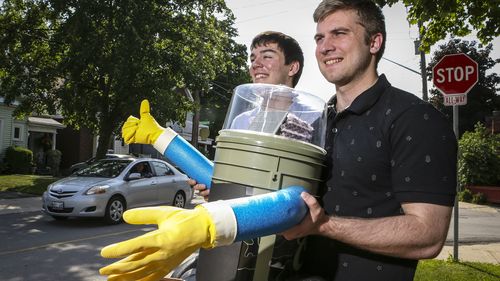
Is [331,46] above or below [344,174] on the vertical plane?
above

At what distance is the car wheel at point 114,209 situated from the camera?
33.5 ft

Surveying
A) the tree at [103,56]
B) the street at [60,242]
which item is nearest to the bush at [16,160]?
the tree at [103,56]

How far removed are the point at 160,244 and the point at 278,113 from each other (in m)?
0.98

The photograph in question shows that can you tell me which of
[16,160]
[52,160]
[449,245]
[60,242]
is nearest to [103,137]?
[16,160]

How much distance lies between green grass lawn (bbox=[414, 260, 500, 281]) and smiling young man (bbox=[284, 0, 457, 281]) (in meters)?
4.49

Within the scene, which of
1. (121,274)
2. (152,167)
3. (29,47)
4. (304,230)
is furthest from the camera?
(29,47)

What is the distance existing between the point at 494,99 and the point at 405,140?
147ft

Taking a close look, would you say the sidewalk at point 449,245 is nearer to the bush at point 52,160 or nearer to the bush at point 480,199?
the bush at point 480,199

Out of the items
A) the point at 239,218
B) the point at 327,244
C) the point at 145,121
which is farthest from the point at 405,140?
the point at 145,121

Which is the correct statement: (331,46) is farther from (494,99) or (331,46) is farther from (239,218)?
(494,99)

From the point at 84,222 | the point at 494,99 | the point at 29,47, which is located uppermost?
the point at 494,99

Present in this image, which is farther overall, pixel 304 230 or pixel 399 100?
pixel 399 100

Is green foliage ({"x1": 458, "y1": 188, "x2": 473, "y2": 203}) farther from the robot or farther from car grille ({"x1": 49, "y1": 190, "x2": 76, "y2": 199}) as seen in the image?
the robot

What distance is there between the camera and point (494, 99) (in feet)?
131
